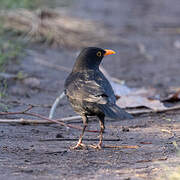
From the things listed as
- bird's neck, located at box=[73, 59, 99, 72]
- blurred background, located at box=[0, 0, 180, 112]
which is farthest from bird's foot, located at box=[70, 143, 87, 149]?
blurred background, located at box=[0, 0, 180, 112]

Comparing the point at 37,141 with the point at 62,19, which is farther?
the point at 62,19

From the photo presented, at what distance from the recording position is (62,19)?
Result: 1030cm

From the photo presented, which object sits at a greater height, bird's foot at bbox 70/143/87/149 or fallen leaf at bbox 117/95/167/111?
bird's foot at bbox 70/143/87/149

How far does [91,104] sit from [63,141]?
536mm

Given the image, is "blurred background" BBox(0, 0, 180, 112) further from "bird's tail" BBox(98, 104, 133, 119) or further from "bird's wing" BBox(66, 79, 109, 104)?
"bird's tail" BBox(98, 104, 133, 119)

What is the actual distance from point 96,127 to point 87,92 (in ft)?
3.53

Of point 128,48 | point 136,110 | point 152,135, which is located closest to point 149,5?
point 128,48

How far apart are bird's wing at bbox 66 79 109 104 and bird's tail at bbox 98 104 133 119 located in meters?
0.06

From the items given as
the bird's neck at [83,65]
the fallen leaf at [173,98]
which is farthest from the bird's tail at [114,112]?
the fallen leaf at [173,98]

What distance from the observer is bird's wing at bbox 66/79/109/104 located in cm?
399

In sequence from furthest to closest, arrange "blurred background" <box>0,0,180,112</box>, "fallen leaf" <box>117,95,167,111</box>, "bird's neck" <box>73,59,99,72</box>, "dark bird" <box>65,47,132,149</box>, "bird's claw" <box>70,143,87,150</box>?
1. "blurred background" <box>0,0,180,112</box>
2. "fallen leaf" <box>117,95,167,111</box>
3. "bird's neck" <box>73,59,99,72</box>
4. "bird's claw" <box>70,143,87,150</box>
5. "dark bird" <box>65,47,132,149</box>

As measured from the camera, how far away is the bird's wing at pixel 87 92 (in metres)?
3.99

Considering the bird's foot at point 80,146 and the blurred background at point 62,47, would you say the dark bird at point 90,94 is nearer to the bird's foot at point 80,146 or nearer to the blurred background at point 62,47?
the bird's foot at point 80,146

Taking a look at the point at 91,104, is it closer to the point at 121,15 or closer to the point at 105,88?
the point at 105,88
